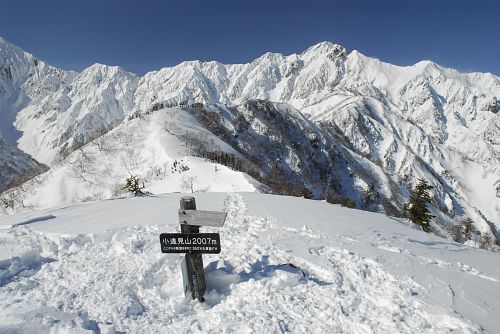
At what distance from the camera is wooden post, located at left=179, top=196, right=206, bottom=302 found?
28.3ft

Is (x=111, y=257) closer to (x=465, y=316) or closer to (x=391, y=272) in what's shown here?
(x=391, y=272)

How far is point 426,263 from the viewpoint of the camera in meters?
11.6

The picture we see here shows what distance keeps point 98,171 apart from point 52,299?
90729mm

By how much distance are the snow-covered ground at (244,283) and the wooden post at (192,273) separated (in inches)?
8.8

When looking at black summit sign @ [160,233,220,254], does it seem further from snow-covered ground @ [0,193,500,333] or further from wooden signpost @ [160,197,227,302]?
snow-covered ground @ [0,193,500,333]

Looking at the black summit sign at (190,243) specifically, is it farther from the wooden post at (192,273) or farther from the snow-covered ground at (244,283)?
the snow-covered ground at (244,283)

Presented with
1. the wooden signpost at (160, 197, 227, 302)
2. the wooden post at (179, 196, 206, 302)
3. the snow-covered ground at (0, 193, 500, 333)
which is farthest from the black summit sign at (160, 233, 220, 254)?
the snow-covered ground at (0, 193, 500, 333)

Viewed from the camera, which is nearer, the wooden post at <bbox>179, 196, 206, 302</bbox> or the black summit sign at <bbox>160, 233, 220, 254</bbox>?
the wooden post at <bbox>179, 196, 206, 302</bbox>

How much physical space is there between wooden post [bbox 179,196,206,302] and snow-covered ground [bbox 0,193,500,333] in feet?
0.74

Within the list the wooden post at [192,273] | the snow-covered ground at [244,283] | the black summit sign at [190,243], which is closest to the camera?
the snow-covered ground at [244,283]

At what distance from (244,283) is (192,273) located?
1378mm

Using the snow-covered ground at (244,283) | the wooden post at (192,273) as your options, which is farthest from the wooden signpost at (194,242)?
the snow-covered ground at (244,283)

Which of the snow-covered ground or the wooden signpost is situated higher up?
the wooden signpost

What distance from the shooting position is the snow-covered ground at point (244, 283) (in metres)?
7.52
